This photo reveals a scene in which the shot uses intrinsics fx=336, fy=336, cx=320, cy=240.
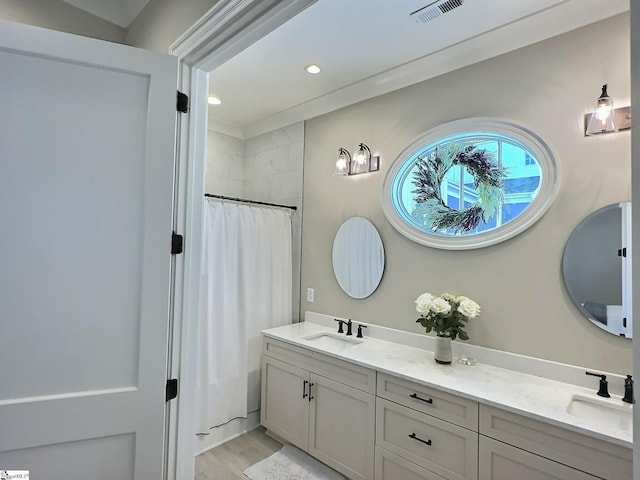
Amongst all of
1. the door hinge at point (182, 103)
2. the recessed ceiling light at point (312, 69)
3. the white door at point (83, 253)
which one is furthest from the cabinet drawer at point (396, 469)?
the recessed ceiling light at point (312, 69)

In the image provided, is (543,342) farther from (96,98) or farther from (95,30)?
(95,30)

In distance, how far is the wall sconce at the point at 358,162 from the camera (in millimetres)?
2635

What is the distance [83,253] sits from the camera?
1.14 meters

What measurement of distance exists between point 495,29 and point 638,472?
2.21 metres

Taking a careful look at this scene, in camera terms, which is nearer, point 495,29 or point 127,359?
point 127,359

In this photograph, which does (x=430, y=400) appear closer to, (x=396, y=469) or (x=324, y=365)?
(x=396, y=469)

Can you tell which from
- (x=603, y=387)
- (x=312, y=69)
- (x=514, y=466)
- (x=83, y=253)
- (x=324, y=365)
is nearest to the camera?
(x=83, y=253)

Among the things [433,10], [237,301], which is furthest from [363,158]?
[237,301]

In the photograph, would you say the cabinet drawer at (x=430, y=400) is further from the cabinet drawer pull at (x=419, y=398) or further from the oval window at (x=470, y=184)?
the oval window at (x=470, y=184)

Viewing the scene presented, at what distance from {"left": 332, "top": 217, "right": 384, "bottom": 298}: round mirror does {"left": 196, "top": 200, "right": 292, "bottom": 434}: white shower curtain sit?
571mm

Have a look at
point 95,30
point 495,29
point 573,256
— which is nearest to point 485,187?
point 573,256

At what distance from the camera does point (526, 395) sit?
62.0 inches

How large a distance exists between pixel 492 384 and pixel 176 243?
5.39 ft

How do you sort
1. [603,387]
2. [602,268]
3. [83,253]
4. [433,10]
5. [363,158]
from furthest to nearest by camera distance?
[363,158] → [433,10] → [602,268] → [603,387] → [83,253]
